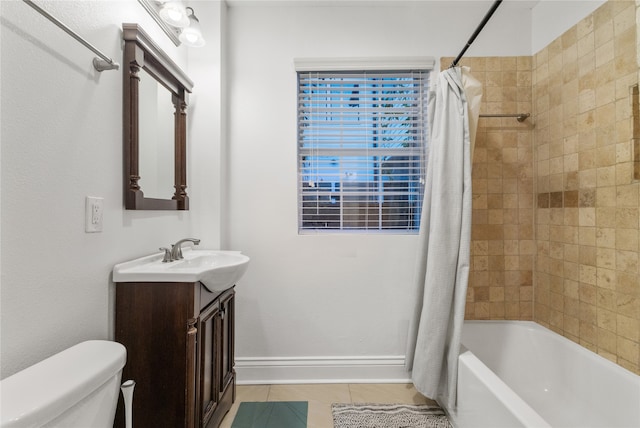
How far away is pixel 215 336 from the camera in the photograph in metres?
1.50

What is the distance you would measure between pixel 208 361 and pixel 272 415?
23.9 inches

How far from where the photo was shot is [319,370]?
2.08m

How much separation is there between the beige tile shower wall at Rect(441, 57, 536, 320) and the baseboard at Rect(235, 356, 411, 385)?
675 millimetres

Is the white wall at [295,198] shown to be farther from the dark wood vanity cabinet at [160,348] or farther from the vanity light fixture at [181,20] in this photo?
the dark wood vanity cabinet at [160,348]

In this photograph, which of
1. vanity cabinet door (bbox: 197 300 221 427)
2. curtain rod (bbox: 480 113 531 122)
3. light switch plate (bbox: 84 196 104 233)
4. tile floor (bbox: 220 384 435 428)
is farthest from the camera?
curtain rod (bbox: 480 113 531 122)

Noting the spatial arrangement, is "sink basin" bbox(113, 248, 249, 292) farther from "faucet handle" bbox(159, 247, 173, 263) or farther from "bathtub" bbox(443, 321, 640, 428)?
"bathtub" bbox(443, 321, 640, 428)

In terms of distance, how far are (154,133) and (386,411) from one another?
1999mm

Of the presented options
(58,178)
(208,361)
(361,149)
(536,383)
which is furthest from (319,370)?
(58,178)

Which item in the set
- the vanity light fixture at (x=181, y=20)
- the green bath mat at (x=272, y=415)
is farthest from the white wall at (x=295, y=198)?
the vanity light fixture at (x=181, y=20)

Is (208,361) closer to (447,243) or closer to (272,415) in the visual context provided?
(272,415)

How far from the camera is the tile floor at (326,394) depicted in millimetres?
1845

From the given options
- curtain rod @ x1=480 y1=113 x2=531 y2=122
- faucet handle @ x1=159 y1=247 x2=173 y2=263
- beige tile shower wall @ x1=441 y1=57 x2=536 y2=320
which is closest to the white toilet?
faucet handle @ x1=159 y1=247 x2=173 y2=263

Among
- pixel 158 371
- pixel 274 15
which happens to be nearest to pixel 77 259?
pixel 158 371

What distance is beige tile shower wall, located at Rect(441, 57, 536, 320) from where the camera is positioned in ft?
6.86
